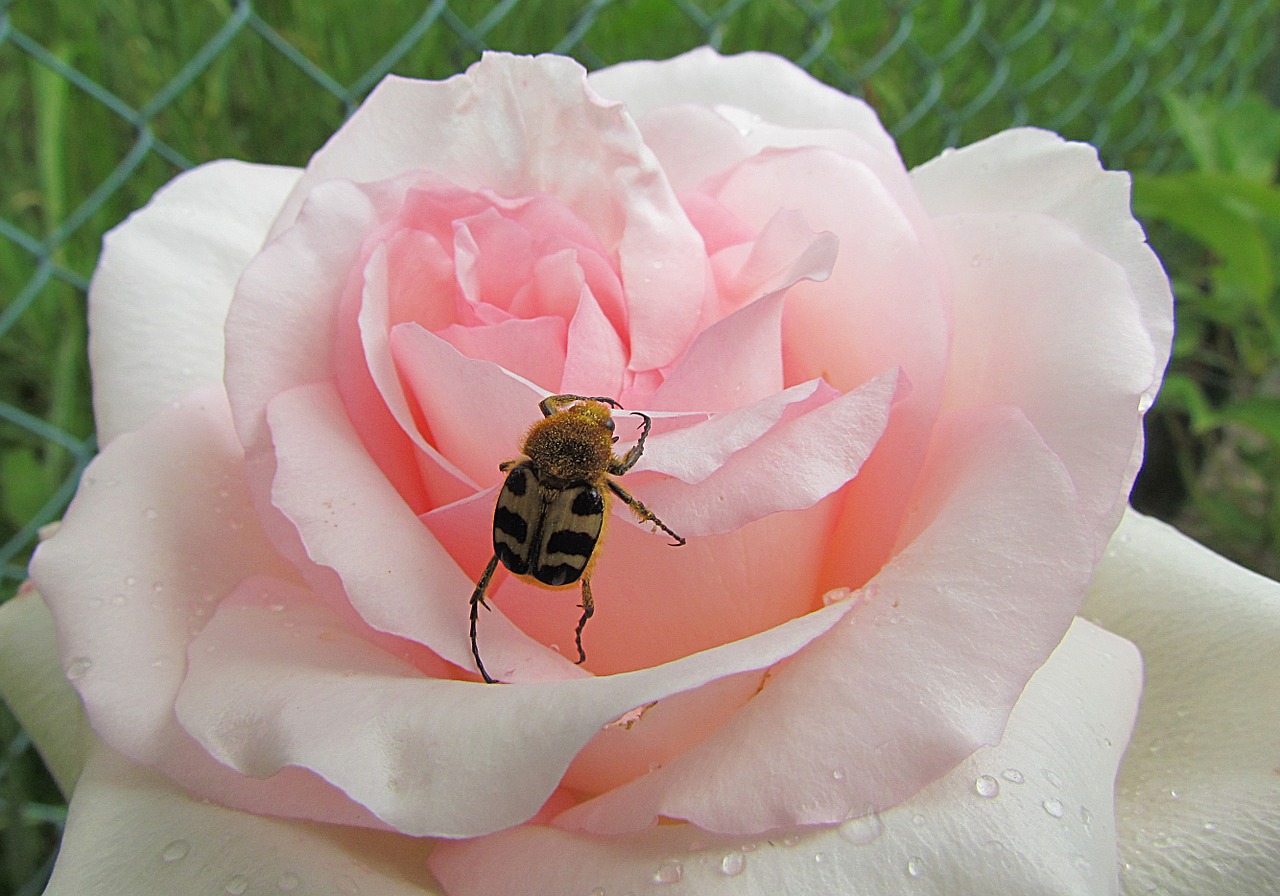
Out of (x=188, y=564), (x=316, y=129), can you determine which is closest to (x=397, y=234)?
(x=188, y=564)

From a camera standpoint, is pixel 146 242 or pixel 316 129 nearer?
pixel 146 242

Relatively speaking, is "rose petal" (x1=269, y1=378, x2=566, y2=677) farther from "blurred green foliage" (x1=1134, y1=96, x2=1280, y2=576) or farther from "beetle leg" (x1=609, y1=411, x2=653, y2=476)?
"blurred green foliage" (x1=1134, y1=96, x2=1280, y2=576)

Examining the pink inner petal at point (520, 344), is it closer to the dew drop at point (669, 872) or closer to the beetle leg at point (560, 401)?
the beetle leg at point (560, 401)

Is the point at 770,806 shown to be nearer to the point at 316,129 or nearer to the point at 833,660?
the point at 833,660

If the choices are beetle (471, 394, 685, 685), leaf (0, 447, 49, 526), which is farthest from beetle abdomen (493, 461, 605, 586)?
leaf (0, 447, 49, 526)

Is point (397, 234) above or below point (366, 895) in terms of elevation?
above

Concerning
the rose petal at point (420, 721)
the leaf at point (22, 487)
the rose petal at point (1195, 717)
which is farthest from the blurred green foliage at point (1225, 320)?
the leaf at point (22, 487)

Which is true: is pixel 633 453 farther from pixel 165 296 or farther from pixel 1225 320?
pixel 1225 320
